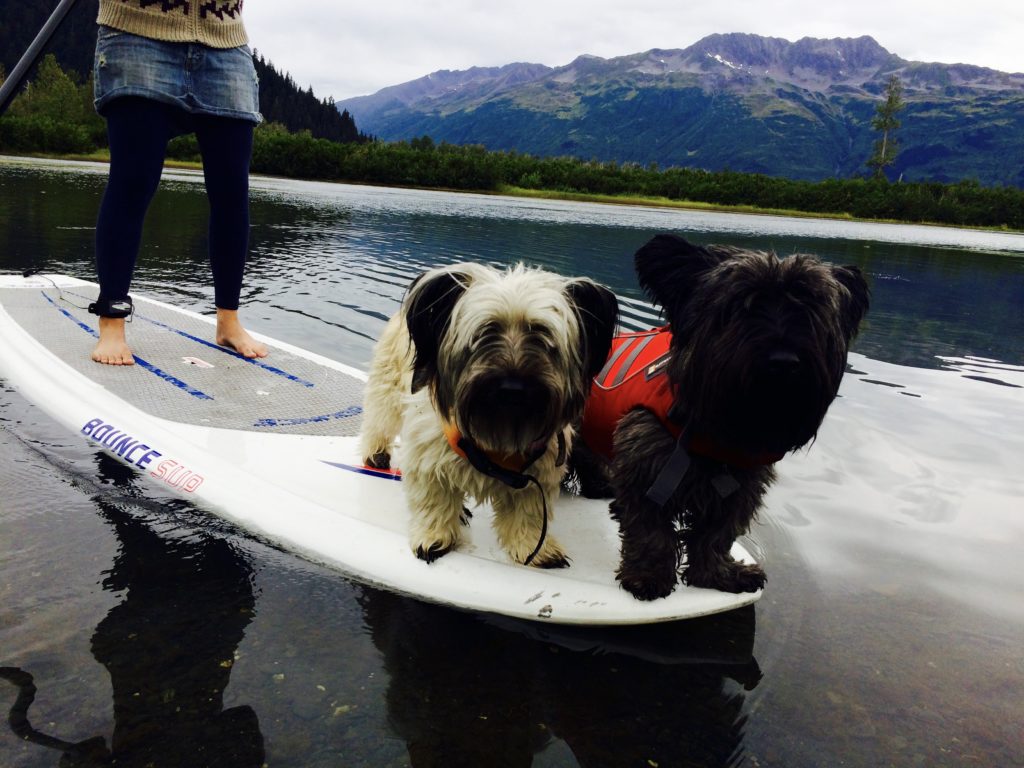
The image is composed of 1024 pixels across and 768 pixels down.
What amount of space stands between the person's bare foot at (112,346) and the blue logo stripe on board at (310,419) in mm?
1249

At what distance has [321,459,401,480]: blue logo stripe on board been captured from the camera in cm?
319

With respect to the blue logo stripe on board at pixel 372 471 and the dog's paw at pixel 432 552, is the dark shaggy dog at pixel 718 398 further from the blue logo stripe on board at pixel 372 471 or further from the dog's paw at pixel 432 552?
the blue logo stripe on board at pixel 372 471

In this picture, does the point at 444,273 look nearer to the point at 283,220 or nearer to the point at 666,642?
the point at 666,642

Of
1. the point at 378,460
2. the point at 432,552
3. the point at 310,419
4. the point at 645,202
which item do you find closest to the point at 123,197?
the point at 310,419

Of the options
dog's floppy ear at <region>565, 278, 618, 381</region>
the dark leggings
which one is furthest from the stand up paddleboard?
dog's floppy ear at <region>565, 278, 618, 381</region>

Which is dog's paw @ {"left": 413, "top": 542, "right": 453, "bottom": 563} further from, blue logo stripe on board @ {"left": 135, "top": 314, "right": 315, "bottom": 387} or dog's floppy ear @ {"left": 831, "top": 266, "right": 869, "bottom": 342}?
blue logo stripe on board @ {"left": 135, "top": 314, "right": 315, "bottom": 387}

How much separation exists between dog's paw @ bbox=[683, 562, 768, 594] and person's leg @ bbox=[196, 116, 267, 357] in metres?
3.26

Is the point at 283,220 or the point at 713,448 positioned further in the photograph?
the point at 283,220

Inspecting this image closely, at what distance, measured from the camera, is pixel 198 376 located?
13.7 ft

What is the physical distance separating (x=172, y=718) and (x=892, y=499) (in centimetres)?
347

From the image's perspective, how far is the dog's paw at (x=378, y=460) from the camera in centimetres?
329

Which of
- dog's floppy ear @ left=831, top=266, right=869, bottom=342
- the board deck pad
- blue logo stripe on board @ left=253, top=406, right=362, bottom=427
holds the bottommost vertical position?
blue logo stripe on board @ left=253, top=406, right=362, bottom=427

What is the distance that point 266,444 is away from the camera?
3369 mm

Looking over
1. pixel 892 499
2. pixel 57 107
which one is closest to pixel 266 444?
pixel 892 499
